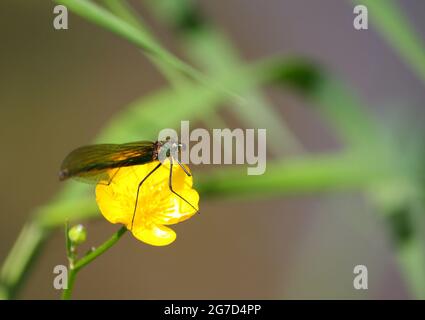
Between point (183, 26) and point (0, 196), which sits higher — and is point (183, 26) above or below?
below

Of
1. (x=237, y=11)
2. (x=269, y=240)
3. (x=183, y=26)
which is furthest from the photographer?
(x=237, y=11)

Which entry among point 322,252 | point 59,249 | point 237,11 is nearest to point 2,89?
point 59,249

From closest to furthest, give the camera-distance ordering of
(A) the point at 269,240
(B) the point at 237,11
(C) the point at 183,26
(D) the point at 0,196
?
(C) the point at 183,26, (D) the point at 0,196, (A) the point at 269,240, (B) the point at 237,11

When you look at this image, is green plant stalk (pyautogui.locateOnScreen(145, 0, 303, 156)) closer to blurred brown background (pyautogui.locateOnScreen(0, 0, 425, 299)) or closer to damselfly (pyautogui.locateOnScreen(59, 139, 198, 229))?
damselfly (pyautogui.locateOnScreen(59, 139, 198, 229))

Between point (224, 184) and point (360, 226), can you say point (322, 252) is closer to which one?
point (360, 226)

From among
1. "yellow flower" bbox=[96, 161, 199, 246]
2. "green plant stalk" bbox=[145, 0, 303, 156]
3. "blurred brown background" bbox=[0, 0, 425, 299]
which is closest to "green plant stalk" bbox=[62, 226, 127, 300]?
"yellow flower" bbox=[96, 161, 199, 246]

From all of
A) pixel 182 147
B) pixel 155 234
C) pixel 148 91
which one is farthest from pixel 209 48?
pixel 148 91

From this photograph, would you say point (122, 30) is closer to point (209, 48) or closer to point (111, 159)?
point (111, 159)
